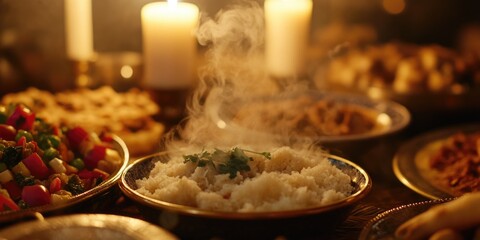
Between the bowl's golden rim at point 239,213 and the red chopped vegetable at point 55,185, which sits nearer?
the bowl's golden rim at point 239,213

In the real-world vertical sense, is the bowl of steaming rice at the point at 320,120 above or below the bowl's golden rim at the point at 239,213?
below

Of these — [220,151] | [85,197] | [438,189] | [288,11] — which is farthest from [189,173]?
[288,11]

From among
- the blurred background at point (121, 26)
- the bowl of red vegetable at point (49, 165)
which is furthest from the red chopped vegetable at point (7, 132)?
the blurred background at point (121, 26)

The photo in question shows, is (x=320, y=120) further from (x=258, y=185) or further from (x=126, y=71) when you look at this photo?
(x=126, y=71)

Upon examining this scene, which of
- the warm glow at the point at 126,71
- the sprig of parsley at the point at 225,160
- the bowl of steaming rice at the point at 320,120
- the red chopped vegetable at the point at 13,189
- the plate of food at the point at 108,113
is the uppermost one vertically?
the sprig of parsley at the point at 225,160

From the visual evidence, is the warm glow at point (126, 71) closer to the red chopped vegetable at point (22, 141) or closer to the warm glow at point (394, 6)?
the red chopped vegetable at point (22, 141)

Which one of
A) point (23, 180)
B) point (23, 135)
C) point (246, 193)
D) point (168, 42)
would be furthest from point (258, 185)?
point (168, 42)

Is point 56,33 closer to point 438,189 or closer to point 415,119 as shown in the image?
point 415,119

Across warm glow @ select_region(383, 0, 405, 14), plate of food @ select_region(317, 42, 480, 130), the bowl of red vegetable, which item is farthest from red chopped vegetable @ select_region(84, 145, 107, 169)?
warm glow @ select_region(383, 0, 405, 14)
